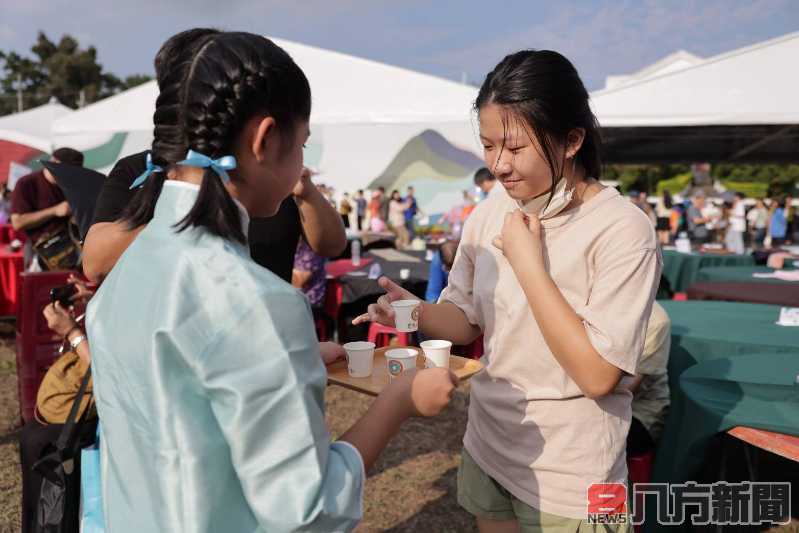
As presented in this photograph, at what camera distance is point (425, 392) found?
0.95 m

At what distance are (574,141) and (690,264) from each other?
633 cm

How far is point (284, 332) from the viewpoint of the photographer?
2.39ft

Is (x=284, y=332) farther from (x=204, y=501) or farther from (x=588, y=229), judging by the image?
(x=588, y=229)

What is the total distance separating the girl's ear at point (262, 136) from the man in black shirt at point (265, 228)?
78 centimetres

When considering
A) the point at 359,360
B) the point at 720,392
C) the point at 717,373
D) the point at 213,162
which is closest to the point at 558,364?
the point at 359,360

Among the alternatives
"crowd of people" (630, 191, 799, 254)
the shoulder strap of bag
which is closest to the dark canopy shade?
"crowd of people" (630, 191, 799, 254)

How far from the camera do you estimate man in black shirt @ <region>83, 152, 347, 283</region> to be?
158 centimetres

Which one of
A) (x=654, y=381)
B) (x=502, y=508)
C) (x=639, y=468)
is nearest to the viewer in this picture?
(x=502, y=508)

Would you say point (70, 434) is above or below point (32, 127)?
below

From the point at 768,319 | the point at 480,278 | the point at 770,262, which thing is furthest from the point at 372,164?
the point at 480,278

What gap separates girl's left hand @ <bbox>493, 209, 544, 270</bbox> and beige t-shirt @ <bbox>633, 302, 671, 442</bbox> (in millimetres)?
1535

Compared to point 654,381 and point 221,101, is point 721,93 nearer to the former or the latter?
point 654,381

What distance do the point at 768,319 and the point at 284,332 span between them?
140 inches

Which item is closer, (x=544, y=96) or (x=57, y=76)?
(x=544, y=96)
